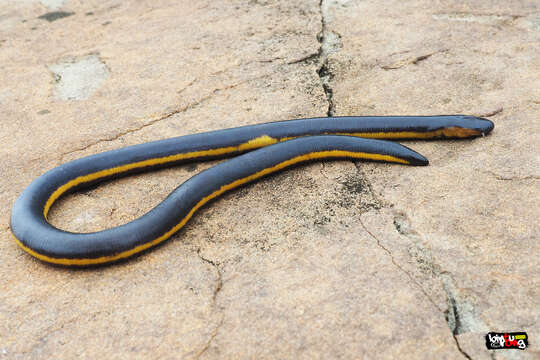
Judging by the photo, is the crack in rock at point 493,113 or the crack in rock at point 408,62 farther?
the crack in rock at point 408,62

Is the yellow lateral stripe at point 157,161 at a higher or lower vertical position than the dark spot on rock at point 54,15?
lower

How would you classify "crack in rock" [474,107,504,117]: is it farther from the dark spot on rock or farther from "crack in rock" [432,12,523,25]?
the dark spot on rock

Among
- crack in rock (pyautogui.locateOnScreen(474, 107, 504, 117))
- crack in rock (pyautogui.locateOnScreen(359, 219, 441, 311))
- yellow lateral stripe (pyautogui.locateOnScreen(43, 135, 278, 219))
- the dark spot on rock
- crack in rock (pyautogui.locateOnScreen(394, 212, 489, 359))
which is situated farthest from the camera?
the dark spot on rock

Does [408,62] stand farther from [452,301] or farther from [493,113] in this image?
[452,301]

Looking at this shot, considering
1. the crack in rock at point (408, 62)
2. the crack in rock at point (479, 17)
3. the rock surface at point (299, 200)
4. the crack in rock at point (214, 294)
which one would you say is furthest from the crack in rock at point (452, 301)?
the crack in rock at point (479, 17)

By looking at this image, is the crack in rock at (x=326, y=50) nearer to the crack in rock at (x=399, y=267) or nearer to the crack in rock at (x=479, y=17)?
the crack in rock at (x=479, y=17)

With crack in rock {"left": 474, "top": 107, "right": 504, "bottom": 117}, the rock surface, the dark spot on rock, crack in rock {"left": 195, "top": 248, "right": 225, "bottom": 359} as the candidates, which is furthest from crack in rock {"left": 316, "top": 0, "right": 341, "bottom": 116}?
the dark spot on rock

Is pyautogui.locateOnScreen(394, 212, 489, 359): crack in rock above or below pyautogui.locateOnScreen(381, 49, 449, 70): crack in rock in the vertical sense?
below
